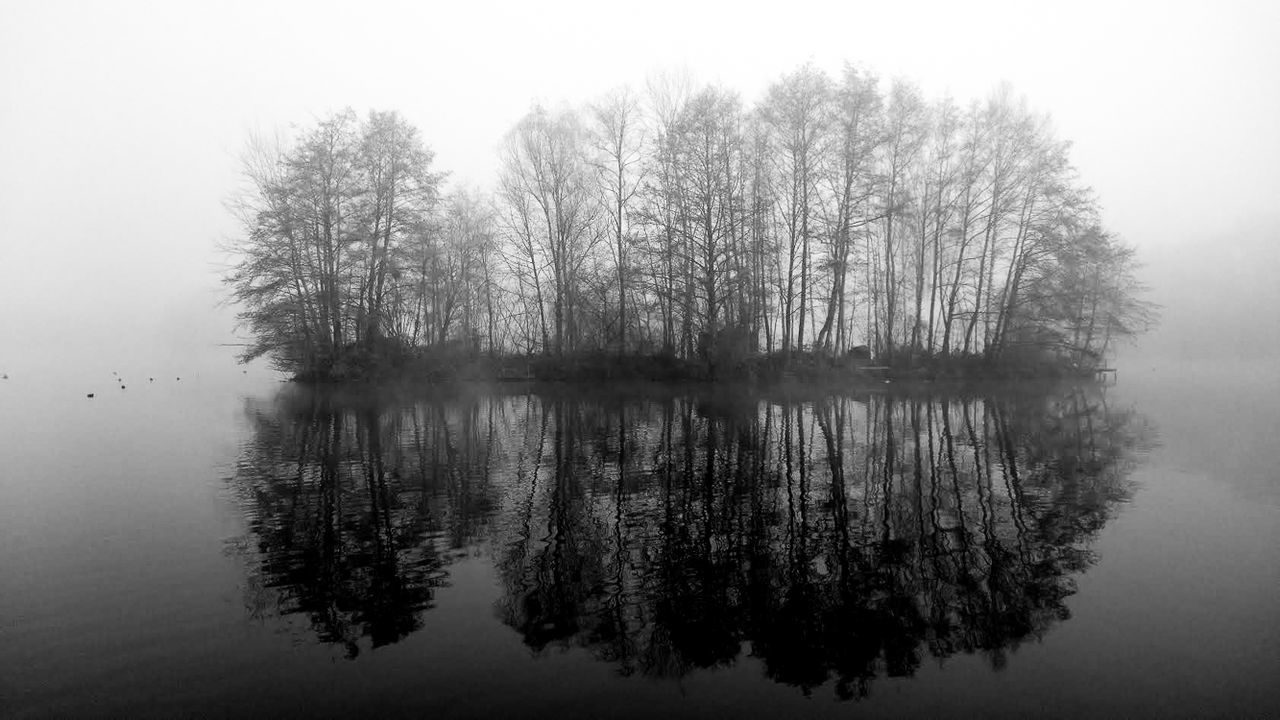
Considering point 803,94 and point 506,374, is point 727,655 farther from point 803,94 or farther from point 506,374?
point 506,374

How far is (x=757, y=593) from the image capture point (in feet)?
21.2

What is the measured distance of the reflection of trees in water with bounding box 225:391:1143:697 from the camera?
5742mm

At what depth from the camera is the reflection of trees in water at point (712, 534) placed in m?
5.74

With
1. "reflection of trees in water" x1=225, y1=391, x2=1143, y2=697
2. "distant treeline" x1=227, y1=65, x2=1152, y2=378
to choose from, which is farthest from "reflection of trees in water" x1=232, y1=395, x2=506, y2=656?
"distant treeline" x1=227, y1=65, x2=1152, y2=378

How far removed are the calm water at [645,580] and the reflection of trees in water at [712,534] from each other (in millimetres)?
46

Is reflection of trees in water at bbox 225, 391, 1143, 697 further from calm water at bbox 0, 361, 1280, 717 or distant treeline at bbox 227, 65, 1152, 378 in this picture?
distant treeline at bbox 227, 65, 1152, 378

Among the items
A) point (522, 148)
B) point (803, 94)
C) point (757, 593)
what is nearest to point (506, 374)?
point (522, 148)

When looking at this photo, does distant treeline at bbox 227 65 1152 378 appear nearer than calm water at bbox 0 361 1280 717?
No

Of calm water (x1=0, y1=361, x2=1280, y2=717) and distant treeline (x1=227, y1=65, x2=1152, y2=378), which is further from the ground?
distant treeline (x1=227, y1=65, x2=1152, y2=378)

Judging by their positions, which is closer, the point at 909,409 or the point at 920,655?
the point at 920,655

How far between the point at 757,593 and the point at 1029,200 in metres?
39.3

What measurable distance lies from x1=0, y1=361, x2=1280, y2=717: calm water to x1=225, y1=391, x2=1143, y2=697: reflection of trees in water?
5 cm

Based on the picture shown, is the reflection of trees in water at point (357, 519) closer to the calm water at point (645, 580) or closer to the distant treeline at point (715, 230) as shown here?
the calm water at point (645, 580)

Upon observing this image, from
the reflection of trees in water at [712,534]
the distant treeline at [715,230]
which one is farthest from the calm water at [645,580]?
the distant treeline at [715,230]
